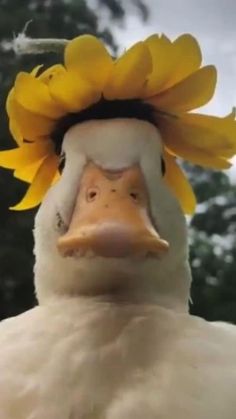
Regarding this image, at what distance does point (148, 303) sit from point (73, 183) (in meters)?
0.08

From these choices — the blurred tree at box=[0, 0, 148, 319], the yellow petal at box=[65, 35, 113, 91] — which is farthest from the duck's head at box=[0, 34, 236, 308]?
the blurred tree at box=[0, 0, 148, 319]

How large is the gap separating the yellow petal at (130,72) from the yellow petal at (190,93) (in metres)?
0.02

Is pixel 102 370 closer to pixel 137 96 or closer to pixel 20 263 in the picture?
pixel 137 96

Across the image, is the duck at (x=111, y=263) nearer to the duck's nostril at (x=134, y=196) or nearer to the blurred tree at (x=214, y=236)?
the duck's nostril at (x=134, y=196)

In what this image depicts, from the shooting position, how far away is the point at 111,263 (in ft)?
1.94

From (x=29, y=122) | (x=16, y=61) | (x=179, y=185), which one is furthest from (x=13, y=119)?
(x=16, y=61)

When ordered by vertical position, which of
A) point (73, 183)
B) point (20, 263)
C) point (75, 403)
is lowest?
point (20, 263)

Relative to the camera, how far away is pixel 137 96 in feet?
2.06

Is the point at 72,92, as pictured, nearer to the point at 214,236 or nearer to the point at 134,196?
the point at 134,196

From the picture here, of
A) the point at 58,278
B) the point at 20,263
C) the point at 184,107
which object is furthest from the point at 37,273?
the point at 20,263

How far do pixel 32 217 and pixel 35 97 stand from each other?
2068 mm

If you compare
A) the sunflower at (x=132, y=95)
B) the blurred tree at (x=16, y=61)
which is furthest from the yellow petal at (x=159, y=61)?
the blurred tree at (x=16, y=61)

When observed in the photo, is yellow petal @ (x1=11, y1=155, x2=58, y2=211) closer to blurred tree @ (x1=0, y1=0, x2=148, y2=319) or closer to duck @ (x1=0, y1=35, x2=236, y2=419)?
duck @ (x1=0, y1=35, x2=236, y2=419)

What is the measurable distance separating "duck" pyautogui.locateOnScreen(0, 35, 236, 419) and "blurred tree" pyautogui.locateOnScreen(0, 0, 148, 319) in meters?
1.87
